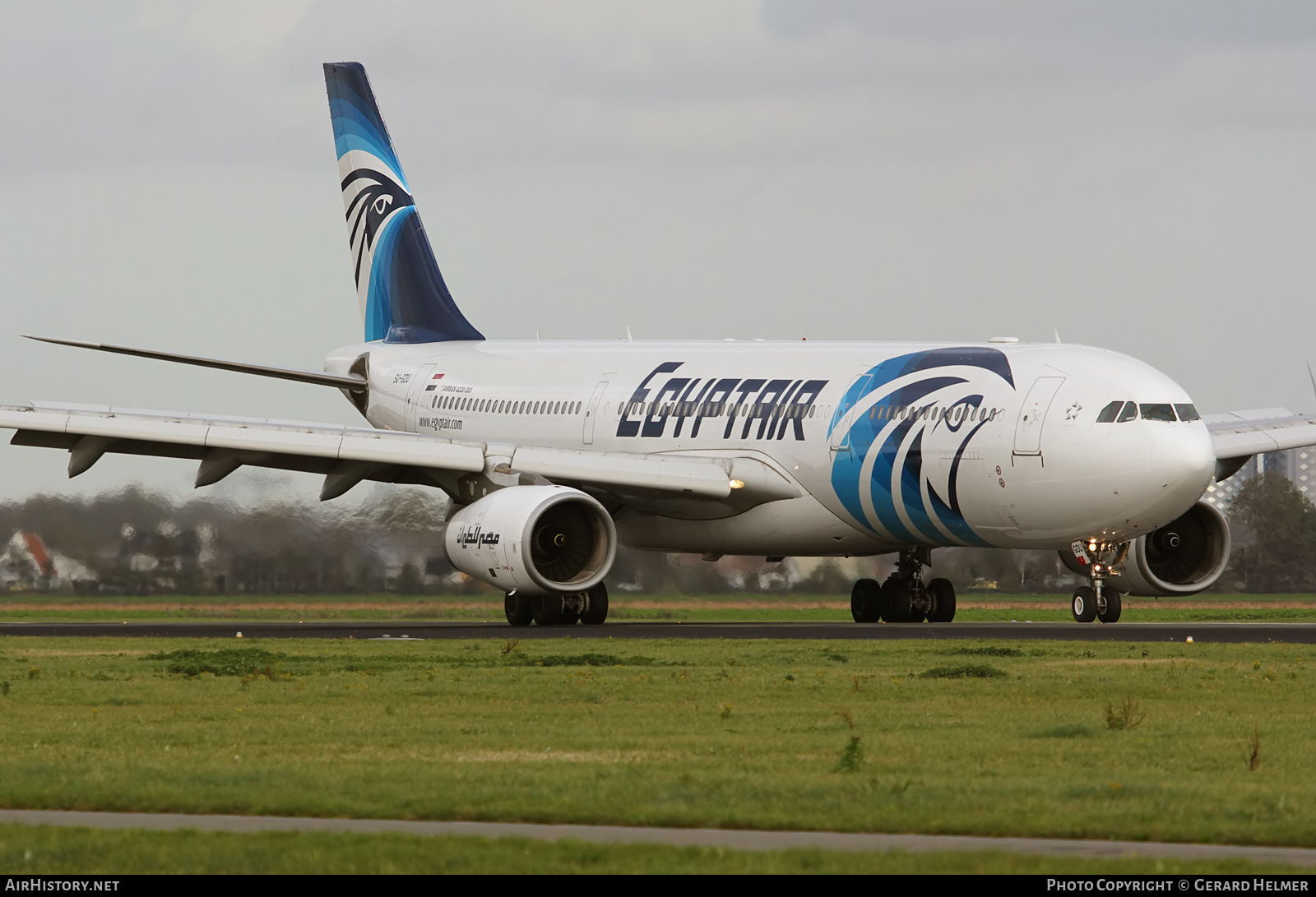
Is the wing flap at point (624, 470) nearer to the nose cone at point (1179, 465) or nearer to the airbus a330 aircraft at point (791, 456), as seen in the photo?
the airbus a330 aircraft at point (791, 456)

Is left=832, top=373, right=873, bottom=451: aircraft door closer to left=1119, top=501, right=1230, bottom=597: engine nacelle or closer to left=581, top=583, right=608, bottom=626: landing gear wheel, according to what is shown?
left=581, top=583, right=608, bottom=626: landing gear wheel

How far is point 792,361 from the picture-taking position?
34.2m

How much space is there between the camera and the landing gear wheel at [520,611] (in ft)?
109

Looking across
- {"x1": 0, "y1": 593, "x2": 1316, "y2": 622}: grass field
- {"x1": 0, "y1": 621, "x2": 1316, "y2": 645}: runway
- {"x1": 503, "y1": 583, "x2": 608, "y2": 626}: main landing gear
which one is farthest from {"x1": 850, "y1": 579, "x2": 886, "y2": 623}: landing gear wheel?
{"x1": 503, "y1": 583, "x2": 608, "y2": 626}: main landing gear

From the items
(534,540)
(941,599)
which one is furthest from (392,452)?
(941,599)

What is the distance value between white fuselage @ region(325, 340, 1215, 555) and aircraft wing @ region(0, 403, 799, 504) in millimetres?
777

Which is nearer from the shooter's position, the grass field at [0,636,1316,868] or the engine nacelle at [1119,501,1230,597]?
the grass field at [0,636,1316,868]

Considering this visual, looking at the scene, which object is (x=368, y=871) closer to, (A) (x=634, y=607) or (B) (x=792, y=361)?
(B) (x=792, y=361)

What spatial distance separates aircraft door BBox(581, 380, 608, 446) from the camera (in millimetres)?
36406

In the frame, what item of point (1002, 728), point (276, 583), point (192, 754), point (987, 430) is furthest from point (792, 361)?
point (192, 754)

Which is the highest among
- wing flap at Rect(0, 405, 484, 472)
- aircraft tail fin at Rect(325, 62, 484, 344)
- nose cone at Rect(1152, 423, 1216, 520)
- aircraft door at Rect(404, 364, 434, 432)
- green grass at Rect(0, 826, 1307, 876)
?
aircraft tail fin at Rect(325, 62, 484, 344)

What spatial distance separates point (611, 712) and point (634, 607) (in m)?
23.3

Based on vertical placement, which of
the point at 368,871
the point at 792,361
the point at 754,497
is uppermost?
the point at 792,361

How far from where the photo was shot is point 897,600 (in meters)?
35.2
